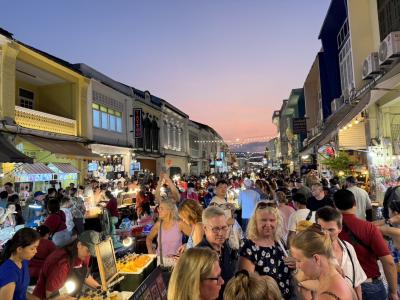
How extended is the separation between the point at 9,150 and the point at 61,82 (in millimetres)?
8593

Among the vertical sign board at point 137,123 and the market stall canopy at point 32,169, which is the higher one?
the vertical sign board at point 137,123

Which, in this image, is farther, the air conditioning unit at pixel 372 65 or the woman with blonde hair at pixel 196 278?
the air conditioning unit at pixel 372 65

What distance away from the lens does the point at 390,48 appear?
11.2 meters

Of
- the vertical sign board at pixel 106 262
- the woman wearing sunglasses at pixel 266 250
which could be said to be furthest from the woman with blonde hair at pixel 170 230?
the woman wearing sunglasses at pixel 266 250

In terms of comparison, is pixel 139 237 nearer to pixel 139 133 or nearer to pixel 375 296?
pixel 375 296

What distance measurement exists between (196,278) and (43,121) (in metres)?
17.4

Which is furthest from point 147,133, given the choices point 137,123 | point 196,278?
point 196,278

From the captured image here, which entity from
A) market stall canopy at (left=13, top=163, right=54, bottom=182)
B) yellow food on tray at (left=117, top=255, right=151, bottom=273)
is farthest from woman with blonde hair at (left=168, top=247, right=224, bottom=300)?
market stall canopy at (left=13, top=163, right=54, bottom=182)

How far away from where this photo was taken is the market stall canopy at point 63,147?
15756 millimetres

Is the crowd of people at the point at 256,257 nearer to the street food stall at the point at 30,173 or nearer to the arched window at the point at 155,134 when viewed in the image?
the street food stall at the point at 30,173

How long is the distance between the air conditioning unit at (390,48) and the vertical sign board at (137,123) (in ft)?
64.2

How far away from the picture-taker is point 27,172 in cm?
1457

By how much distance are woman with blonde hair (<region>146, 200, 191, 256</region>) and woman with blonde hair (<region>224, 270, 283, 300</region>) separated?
Result: 11.3ft

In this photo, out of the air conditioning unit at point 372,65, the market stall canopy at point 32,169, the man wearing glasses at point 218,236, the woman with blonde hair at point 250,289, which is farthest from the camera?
the market stall canopy at point 32,169
